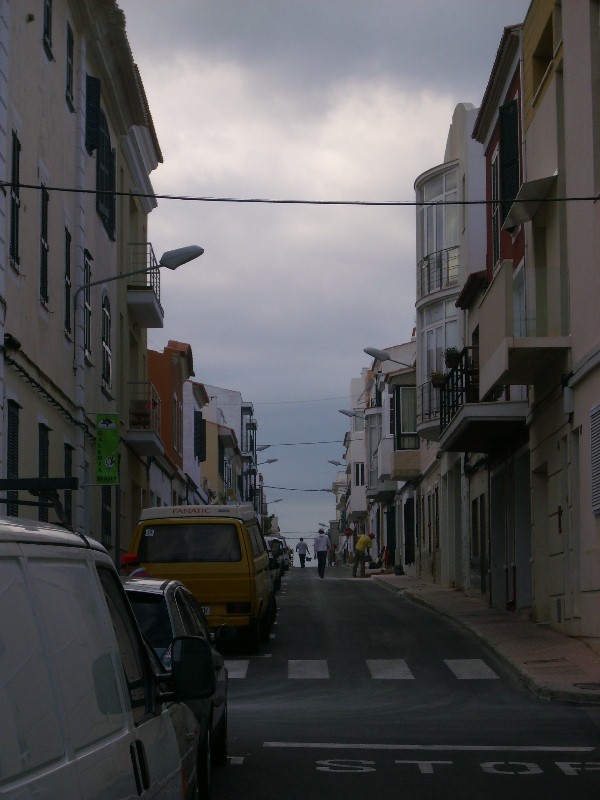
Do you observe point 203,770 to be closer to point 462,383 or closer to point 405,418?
point 462,383

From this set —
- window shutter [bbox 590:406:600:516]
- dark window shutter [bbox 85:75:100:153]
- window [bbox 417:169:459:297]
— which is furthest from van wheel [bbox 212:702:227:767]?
window [bbox 417:169:459:297]

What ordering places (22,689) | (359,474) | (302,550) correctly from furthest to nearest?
(359,474)
(302,550)
(22,689)

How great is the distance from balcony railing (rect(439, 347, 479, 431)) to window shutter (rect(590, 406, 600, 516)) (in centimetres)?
844

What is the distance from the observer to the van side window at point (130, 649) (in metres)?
4.81

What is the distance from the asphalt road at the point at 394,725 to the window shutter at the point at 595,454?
2.64m

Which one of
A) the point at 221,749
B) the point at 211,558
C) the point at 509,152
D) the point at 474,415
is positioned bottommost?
the point at 221,749

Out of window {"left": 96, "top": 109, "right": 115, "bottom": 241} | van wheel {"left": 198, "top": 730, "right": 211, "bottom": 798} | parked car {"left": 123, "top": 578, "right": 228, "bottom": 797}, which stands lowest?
van wheel {"left": 198, "top": 730, "right": 211, "bottom": 798}

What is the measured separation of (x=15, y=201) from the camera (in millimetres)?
19266

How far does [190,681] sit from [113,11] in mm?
23203

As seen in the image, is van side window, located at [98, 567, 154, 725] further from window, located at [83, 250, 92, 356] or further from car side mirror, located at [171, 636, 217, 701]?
window, located at [83, 250, 92, 356]

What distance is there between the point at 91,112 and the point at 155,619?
18.8 m

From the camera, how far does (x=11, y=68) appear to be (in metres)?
19.0

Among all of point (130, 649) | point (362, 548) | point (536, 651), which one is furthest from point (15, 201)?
point (362, 548)

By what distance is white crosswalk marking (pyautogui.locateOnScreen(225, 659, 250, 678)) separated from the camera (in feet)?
59.8
